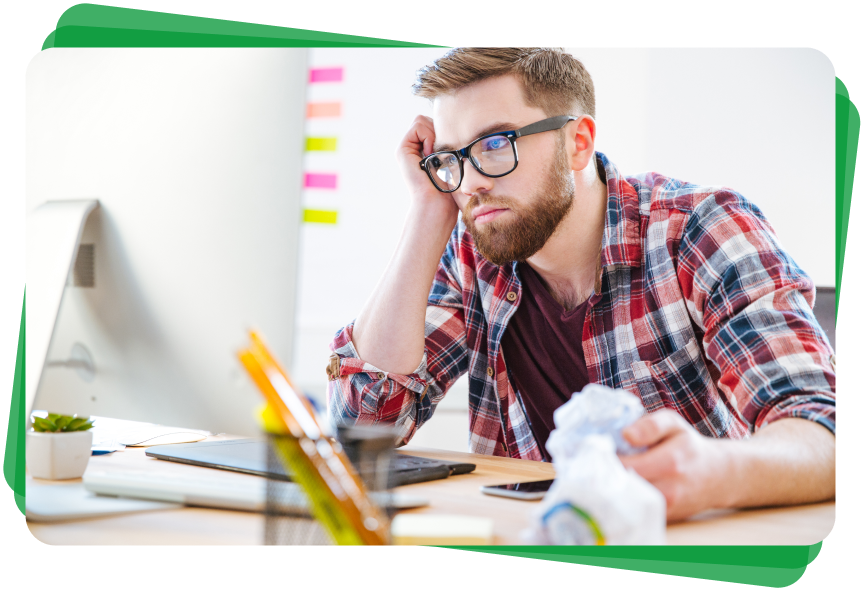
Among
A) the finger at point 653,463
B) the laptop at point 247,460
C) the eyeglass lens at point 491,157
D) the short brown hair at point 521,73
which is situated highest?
the short brown hair at point 521,73

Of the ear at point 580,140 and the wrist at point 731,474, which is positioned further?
the ear at point 580,140

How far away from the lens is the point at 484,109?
114cm

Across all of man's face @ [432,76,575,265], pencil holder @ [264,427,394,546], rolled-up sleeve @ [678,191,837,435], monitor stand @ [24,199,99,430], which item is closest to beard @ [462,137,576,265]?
man's face @ [432,76,575,265]

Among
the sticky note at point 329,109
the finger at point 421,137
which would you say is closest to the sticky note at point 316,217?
the finger at point 421,137

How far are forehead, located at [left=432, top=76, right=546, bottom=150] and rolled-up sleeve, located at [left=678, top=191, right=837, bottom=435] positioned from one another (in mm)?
318

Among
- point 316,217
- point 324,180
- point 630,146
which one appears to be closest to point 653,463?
point 316,217

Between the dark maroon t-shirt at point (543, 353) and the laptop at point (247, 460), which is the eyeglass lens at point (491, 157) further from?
the laptop at point (247, 460)

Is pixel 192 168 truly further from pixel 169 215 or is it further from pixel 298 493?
pixel 298 493

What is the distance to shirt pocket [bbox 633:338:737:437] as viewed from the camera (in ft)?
3.71

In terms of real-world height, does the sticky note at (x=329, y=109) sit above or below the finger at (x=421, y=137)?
above

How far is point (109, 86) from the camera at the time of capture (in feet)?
2.55

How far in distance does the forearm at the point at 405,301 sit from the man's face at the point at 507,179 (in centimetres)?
7

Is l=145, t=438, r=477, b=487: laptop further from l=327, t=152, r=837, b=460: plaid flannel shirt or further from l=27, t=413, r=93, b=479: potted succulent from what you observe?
l=327, t=152, r=837, b=460: plaid flannel shirt

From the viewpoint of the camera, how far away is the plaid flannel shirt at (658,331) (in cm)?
86
